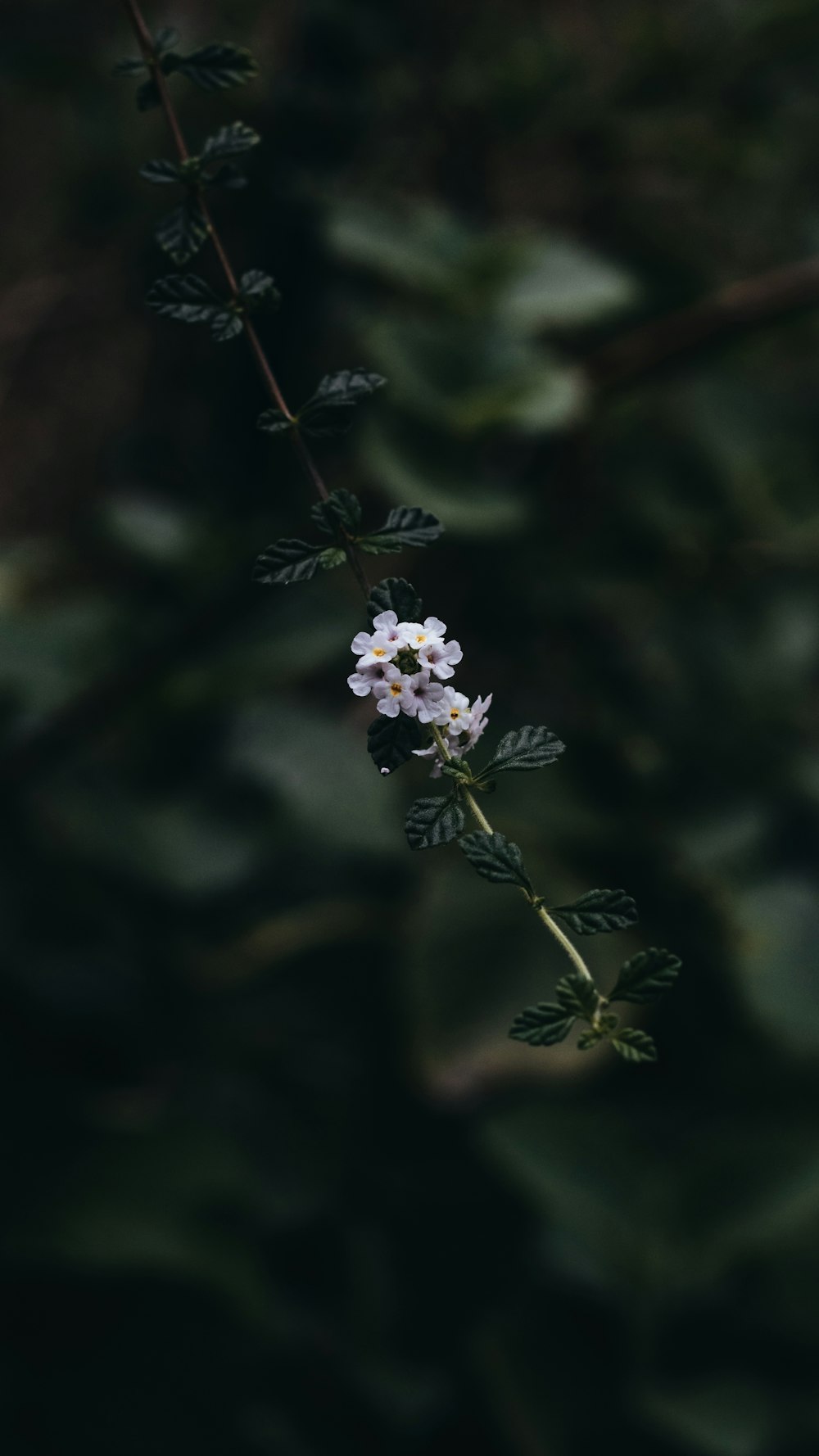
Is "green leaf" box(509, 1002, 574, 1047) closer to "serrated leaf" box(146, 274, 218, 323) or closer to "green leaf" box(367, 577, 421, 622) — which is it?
"green leaf" box(367, 577, 421, 622)

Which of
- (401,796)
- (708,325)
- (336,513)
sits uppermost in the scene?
(708,325)

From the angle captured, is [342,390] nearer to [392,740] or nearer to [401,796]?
[392,740]

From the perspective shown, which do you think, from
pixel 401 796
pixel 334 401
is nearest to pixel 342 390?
pixel 334 401

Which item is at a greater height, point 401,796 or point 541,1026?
point 401,796

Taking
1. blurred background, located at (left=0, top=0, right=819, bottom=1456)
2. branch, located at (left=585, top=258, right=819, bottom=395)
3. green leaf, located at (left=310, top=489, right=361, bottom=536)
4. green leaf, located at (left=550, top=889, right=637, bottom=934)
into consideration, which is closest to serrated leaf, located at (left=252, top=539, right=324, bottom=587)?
green leaf, located at (left=310, top=489, right=361, bottom=536)

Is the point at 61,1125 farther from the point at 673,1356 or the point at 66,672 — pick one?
the point at 673,1356

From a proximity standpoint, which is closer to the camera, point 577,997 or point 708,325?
point 577,997

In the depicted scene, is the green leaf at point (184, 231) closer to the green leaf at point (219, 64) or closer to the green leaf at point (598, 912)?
the green leaf at point (219, 64)
